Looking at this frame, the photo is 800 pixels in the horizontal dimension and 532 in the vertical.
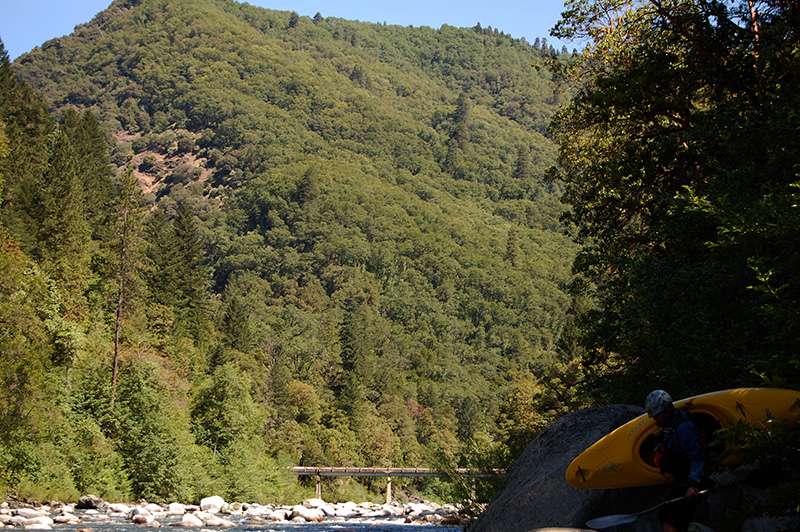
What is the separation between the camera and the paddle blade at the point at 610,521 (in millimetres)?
8633

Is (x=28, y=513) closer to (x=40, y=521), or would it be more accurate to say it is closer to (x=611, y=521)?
(x=40, y=521)

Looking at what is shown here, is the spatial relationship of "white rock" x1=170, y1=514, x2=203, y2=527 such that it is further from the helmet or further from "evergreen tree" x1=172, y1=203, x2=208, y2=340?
"evergreen tree" x1=172, y1=203, x2=208, y2=340

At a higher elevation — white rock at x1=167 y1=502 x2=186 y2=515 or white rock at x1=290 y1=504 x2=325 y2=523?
white rock at x1=167 y1=502 x2=186 y2=515

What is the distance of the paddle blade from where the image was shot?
8633 millimetres

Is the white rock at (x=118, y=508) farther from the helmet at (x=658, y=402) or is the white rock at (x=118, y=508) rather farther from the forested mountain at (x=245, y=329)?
the helmet at (x=658, y=402)

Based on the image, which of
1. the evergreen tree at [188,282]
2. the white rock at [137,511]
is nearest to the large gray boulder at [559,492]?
the white rock at [137,511]

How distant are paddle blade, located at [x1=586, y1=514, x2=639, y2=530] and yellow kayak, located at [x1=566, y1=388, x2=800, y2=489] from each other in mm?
419

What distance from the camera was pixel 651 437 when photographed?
8.92 meters

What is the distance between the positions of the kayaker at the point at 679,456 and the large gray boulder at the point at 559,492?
1083mm

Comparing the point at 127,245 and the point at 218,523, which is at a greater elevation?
the point at 127,245

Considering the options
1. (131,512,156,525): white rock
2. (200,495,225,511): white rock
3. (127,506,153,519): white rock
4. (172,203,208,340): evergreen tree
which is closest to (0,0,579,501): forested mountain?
(172,203,208,340): evergreen tree

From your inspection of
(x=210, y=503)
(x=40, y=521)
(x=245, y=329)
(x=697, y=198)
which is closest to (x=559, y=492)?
(x=697, y=198)

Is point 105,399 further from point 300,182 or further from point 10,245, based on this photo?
point 300,182

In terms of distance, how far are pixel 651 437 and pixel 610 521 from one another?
1165 mm
